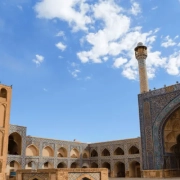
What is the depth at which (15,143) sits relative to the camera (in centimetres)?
2102

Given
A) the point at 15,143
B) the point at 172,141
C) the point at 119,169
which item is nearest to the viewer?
the point at 172,141

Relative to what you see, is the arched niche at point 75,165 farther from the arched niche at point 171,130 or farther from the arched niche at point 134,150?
the arched niche at point 171,130

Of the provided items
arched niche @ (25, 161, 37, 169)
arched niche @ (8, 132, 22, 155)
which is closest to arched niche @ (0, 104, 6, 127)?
arched niche @ (8, 132, 22, 155)

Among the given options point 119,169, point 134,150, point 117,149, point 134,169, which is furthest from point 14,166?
point 134,150

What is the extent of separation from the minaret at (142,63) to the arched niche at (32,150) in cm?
1006

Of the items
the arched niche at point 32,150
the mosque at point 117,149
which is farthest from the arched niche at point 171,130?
the arched niche at point 32,150

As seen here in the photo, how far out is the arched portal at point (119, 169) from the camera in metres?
24.4

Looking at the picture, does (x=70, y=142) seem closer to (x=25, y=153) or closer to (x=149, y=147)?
(x=25, y=153)

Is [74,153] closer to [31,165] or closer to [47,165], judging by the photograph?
[47,165]

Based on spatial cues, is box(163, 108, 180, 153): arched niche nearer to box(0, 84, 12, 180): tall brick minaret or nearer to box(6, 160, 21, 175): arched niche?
box(0, 84, 12, 180): tall brick minaret

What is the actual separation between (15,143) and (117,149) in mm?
9539

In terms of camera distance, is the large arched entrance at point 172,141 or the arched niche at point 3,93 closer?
the large arched entrance at point 172,141

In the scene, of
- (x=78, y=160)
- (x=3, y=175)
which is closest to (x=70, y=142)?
(x=78, y=160)

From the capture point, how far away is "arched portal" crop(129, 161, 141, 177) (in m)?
23.5
